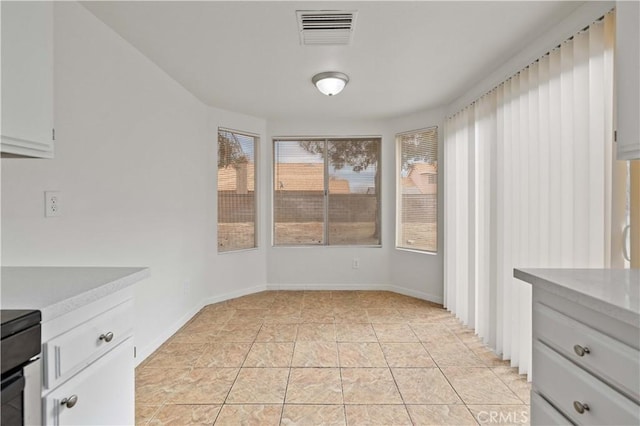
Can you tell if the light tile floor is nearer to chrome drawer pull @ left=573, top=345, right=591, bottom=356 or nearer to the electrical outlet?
chrome drawer pull @ left=573, top=345, right=591, bottom=356

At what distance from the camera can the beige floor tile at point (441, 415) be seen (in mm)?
1846

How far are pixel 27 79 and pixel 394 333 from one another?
3.10 metres

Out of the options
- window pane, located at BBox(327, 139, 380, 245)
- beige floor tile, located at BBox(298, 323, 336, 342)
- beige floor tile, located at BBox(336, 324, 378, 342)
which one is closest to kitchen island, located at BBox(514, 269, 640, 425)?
beige floor tile, located at BBox(336, 324, 378, 342)

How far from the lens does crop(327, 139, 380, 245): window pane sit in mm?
4766

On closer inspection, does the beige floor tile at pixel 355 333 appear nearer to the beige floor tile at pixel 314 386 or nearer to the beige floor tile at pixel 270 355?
the beige floor tile at pixel 270 355

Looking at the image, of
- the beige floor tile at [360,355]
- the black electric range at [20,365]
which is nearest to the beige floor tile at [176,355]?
the beige floor tile at [360,355]

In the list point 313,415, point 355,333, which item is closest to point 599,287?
point 313,415

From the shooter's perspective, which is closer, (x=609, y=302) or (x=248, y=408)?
(x=609, y=302)

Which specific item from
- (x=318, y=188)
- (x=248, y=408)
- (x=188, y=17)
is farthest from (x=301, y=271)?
(x=188, y=17)

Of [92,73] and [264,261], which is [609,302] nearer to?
[92,73]

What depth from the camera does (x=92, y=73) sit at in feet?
6.89

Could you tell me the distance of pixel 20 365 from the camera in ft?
2.68

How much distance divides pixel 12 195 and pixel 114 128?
34.7 inches

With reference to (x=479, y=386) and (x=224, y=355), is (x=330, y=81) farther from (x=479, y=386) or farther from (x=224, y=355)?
(x=479, y=386)
